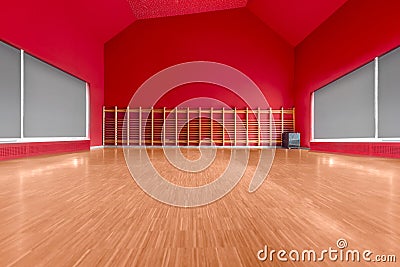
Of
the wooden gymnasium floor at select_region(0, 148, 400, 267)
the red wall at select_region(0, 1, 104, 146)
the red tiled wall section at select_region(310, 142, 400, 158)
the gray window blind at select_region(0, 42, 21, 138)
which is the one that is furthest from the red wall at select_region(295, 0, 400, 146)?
the gray window blind at select_region(0, 42, 21, 138)

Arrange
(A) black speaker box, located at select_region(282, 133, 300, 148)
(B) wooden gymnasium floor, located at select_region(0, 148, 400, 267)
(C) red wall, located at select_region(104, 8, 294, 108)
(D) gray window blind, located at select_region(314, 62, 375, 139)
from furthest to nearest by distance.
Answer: (C) red wall, located at select_region(104, 8, 294, 108) → (A) black speaker box, located at select_region(282, 133, 300, 148) → (D) gray window blind, located at select_region(314, 62, 375, 139) → (B) wooden gymnasium floor, located at select_region(0, 148, 400, 267)

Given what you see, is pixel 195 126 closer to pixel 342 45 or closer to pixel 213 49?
pixel 213 49

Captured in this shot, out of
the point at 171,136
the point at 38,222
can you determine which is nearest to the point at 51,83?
the point at 171,136

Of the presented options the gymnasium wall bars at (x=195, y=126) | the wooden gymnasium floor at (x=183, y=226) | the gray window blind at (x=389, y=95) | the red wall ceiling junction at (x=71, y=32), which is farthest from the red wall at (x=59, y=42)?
the gray window blind at (x=389, y=95)

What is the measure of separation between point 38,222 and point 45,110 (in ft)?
11.8

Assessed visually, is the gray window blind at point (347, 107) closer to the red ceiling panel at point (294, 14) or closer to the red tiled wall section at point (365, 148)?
the red tiled wall section at point (365, 148)

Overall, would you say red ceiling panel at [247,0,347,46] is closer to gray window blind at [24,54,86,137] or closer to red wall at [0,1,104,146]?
red wall at [0,1,104,146]

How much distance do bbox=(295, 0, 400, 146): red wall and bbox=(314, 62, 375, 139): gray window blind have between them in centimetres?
16

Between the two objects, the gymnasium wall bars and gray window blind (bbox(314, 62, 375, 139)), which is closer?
gray window blind (bbox(314, 62, 375, 139))

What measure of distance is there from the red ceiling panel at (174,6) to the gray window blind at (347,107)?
294 centimetres

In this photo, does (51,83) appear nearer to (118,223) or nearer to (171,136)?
(171,136)

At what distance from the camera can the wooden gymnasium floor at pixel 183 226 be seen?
0.56m

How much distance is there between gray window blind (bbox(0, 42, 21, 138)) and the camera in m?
2.97

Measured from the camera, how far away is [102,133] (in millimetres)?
6031
